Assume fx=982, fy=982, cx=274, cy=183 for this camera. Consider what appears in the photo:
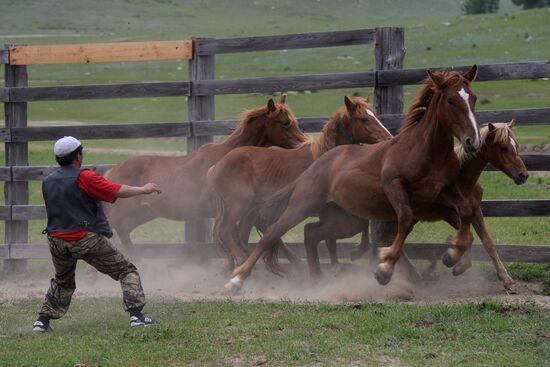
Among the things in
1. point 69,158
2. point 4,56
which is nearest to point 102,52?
point 4,56

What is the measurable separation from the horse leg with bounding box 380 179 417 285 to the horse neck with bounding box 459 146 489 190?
769 mm

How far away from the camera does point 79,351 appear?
803 cm

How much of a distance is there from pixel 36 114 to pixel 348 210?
27876 mm

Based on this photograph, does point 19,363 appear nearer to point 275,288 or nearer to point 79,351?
point 79,351

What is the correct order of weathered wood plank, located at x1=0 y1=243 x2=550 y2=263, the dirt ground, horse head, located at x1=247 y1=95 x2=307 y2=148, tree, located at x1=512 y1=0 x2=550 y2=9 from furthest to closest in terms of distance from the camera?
tree, located at x1=512 y1=0 x2=550 y2=9, horse head, located at x1=247 y1=95 x2=307 y2=148, weathered wood plank, located at x1=0 y1=243 x2=550 y2=263, the dirt ground

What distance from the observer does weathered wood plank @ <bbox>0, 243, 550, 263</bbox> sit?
1159 centimetres

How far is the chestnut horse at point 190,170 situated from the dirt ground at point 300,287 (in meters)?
0.76

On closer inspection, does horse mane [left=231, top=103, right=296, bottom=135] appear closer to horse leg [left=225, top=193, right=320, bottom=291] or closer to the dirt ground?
horse leg [left=225, top=193, right=320, bottom=291]

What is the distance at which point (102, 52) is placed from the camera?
13.7 m

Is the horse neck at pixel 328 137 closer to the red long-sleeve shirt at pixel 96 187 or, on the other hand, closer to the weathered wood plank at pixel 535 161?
the weathered wood plank at pixel 535 161

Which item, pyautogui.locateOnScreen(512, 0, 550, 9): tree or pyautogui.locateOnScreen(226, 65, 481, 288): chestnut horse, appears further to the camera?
pyautogui.locateOnScreen(512, 0, 550, 9): tree

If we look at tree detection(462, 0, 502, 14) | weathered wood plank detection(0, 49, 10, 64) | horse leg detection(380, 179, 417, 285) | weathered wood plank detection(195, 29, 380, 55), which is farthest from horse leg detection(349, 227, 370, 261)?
tree detection(462, 0, 502, 14)

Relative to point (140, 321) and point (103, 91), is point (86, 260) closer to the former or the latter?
point (140, 321)

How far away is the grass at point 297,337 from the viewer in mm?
7582
